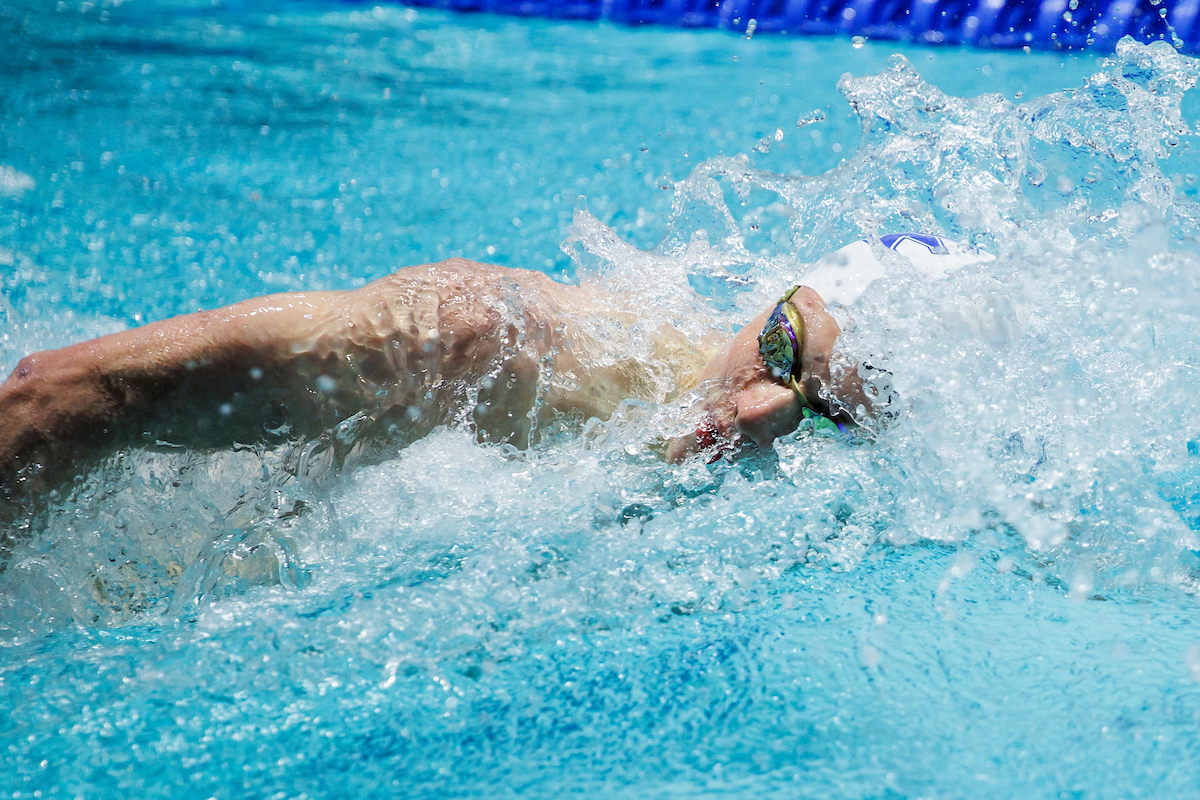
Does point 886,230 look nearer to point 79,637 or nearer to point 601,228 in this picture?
point 601,228

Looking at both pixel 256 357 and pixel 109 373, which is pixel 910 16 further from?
pixel 109 373

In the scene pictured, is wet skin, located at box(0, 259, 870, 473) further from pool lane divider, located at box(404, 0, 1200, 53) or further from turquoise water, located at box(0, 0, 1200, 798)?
pool lane divider, located at box(404, 0, 1200, 53)

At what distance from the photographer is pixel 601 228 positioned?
2176 mm

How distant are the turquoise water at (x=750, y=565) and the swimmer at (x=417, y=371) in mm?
66

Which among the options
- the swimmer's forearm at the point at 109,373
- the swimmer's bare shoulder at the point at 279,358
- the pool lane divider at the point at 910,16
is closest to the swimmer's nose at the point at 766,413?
the swimmer's bare shoulder at the point at 279,358

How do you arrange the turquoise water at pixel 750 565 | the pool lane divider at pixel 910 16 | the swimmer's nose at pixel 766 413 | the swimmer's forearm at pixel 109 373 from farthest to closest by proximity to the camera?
Answer: the pool lane divider at pixel 910 16, the swimmer's nose at pixel 766 413, the swimmer's forearm at pixel 109 373, the turquoise water at pixel 750 565

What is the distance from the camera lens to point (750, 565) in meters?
1.51

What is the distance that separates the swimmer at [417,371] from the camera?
1.42 meters

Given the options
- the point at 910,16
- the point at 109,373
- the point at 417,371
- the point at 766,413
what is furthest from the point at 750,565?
the point at 910,16

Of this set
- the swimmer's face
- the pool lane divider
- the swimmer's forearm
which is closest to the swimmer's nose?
the swimmer's face

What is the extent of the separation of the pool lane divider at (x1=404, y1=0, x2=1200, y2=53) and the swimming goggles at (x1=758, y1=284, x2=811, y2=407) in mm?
3859

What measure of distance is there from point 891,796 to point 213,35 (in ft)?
15.5

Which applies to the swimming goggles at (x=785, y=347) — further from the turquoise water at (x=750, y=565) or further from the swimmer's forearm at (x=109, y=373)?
the swimmer's forearm at (x=109, y=373)

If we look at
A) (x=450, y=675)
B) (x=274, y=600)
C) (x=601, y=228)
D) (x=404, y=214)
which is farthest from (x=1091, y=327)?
(x=404, y=214)
